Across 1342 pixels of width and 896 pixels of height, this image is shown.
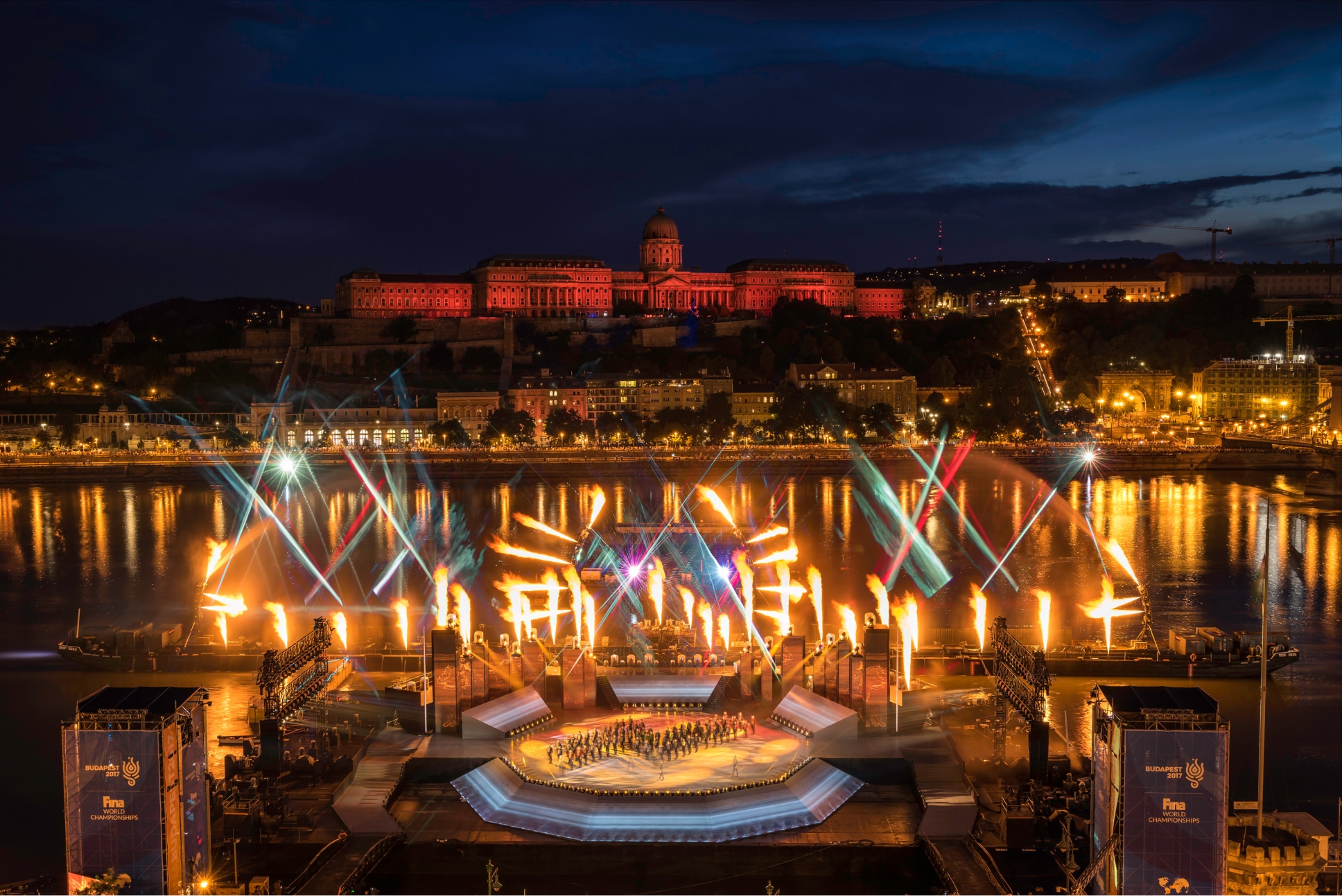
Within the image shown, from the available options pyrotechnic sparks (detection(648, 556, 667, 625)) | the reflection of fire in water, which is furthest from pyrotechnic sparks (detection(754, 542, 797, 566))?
the reflection of fire in water

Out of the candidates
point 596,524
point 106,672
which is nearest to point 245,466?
point 596,524

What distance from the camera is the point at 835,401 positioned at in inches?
1569

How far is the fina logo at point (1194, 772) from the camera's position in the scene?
5.79 meters

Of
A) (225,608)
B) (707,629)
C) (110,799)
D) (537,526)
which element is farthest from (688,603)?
(537,526)

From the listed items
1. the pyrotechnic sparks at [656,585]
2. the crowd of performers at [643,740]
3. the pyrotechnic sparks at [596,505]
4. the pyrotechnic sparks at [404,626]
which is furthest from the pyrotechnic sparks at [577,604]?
the pyrotechnic sparks at [596,505]

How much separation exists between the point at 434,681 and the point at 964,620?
8.10m

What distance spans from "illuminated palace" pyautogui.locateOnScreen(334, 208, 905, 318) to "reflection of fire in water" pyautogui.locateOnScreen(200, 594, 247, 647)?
3432 centimetres

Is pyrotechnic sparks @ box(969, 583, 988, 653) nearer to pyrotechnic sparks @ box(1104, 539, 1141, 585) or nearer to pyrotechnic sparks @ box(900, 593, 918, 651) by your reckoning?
pyrotechnic sparks @ box(900, 593, 918, 651)

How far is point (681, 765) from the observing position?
849cm

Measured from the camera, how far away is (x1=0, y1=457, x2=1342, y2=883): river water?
35.9ft

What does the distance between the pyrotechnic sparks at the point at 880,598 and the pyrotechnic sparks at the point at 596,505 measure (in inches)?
276

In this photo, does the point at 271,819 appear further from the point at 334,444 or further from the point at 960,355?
the point at 960,355

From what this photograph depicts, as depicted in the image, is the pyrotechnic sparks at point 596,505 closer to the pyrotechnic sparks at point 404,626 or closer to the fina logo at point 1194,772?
the pyrotechnic sparks at point 404,626

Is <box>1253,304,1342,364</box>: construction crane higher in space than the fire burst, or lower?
higher
